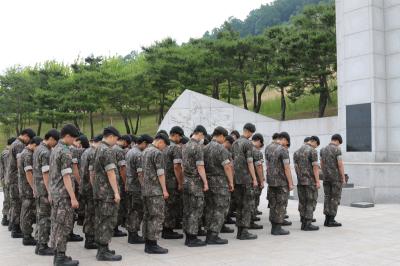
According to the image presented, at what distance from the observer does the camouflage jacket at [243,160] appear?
664 cm

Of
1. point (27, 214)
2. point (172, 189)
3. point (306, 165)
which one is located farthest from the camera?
point (306, 165)

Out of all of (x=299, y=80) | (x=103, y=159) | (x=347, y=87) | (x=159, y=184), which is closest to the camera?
(x=103, y=159)

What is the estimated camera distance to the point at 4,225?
824cm

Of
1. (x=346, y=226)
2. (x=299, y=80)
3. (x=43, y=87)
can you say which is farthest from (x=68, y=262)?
(x=43, y=87)

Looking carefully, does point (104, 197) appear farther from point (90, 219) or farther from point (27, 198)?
point (27, 198)

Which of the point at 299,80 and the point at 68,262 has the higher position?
the point at 299,80

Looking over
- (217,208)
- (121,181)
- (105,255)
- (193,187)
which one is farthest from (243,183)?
(105,255)

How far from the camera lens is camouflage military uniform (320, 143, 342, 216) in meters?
7.51

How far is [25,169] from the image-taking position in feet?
19.8

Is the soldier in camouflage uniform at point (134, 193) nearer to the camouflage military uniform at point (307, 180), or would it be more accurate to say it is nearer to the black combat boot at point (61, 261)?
the black combat boot at point (61, 261)

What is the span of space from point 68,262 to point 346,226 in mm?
4877

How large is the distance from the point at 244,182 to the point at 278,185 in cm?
62

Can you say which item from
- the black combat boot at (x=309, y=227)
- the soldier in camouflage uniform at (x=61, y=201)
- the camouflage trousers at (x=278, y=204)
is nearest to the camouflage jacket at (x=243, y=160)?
the camouflage trousers at (x=278, y=204)

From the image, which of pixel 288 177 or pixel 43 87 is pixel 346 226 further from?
pixel 43 87
